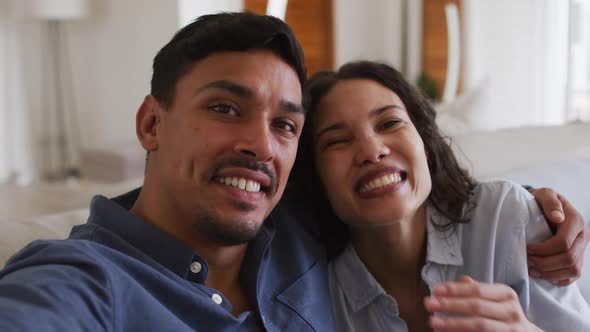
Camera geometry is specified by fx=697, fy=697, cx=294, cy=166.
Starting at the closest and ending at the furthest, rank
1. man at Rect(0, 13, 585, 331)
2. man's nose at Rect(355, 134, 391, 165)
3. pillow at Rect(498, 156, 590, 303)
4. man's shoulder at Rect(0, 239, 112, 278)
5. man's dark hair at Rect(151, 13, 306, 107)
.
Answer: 1. man's shoulder at Rect(0, 239, 112, 278)
2. man at Rect(0, 13, 585, 331)
3. man's dark hair at Rect(151, 13, 306, 107)
4. man's nose at Rect(355, 134, 391, 165)
5. pillow at Rect(498, 156, 590, 303)

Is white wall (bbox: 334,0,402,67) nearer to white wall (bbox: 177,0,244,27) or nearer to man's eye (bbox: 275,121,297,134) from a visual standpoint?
white wall (bbox: 177,0,244,27)

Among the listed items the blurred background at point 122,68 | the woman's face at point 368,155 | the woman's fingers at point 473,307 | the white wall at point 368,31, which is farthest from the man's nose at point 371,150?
the white wall at point 368,31

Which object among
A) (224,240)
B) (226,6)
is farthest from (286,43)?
(226,6)

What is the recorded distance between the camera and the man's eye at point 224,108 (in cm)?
125

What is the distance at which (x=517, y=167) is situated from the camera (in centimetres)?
212

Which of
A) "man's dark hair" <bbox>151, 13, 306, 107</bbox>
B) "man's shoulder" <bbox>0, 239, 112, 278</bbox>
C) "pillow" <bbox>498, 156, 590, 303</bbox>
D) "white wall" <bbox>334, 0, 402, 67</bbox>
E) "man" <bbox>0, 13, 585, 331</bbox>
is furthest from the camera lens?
"white wall" <bbox>334, 0, 402, 67</bbox>

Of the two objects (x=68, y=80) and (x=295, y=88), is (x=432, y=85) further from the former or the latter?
(x=295, y=88)

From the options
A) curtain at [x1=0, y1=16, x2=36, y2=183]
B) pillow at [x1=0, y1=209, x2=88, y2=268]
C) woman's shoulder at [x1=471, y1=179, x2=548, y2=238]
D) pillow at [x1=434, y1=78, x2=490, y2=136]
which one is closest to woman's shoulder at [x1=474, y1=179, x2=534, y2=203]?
woman's shoulder at [x1=471, y1=179, x2=548, y2=238]

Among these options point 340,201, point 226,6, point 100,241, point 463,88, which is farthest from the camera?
point 463,88

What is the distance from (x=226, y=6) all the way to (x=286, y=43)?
12.6 ft

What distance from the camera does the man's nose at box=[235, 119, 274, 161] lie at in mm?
1223

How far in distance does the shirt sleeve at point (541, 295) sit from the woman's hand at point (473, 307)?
257mm

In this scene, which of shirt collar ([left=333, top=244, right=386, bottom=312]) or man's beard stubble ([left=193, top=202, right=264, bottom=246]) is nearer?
man's beard stubble ([left=193, top=202, right=264, bottom=246])

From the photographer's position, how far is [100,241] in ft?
3.77
